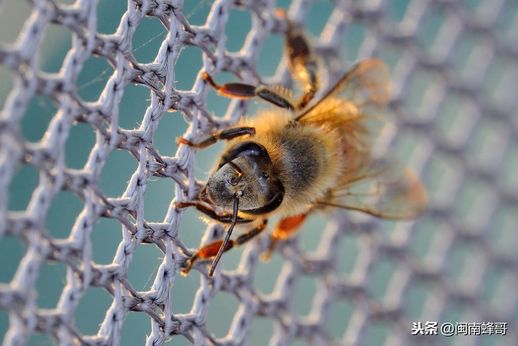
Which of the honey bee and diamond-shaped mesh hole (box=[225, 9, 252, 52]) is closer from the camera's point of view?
the honey bee

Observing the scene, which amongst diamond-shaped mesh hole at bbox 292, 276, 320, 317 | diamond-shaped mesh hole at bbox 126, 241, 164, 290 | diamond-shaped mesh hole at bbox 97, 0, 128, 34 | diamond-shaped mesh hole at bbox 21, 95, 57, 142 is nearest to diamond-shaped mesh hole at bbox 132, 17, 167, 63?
diamond-shaped mesh hole at bbox 97, 0, 128, 34

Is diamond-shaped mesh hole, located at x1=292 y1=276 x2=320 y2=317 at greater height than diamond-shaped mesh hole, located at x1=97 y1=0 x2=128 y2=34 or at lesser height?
lesser

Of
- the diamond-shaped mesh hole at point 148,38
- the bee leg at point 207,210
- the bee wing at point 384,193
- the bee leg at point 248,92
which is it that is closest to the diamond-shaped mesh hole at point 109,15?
the diamond-shaped mesh hole at point 148,38

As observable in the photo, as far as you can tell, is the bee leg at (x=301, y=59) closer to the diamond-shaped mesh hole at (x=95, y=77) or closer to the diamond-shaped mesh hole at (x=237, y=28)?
the diamond-shaped mesh hole at (x=237, y=28)

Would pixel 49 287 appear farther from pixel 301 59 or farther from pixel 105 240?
pixel 301 59

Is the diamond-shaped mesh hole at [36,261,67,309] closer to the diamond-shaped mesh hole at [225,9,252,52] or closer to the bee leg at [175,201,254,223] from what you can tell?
the bee leg at [175,201,254,223]

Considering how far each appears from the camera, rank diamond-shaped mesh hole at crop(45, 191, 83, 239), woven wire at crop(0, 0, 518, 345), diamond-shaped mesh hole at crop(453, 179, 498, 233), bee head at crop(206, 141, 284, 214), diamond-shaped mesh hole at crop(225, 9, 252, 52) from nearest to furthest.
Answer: woven wire at crop(0, 0, 518, 345) < bee head at crop(206, 141, 284, 214) < diamond-shaped mesh hole at crop(45, 191, 83, 239) < diamond-shaped mesh hole at crop(225, 9, 252, 52) < diamond-shaped mesh hole at crop(453, 179, 498, 233)

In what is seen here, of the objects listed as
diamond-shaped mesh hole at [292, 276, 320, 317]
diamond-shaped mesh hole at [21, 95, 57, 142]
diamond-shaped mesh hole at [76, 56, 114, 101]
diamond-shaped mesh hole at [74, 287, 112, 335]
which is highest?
diamond-shaped mesh hole at [76, 56, 114, 101]

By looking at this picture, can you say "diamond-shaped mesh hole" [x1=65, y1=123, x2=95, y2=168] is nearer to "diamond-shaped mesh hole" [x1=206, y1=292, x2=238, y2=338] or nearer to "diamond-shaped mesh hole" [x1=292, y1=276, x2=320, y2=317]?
"diamond-shaped mesh hole" [x1=206, y1=292, x2=238, y2=338]

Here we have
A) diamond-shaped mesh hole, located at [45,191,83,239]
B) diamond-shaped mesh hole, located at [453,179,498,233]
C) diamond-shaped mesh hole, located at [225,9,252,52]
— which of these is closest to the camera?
diamond-shaped mesh hole, located at [45,191,83,239]
